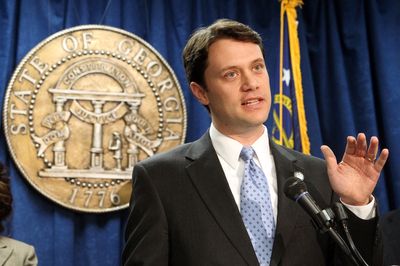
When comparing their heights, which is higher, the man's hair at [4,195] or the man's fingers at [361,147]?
the man's fingers at [361,147]

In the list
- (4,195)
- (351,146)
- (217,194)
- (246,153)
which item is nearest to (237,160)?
(246,153)

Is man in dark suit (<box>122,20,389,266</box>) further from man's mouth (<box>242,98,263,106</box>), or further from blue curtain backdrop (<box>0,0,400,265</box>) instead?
blue curtain backdrop (<box>0,0,400,265</box>)

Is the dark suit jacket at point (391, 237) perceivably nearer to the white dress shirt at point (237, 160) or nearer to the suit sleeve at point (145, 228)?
the white dress shirt at point (237, 160)

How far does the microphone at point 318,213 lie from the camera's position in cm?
150

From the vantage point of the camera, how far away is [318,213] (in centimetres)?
155

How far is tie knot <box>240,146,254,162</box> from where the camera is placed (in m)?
2.00

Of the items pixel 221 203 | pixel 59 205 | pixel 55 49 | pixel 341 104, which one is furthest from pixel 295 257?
pixel 341 104

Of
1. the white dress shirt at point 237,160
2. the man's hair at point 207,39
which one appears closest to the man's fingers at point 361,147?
the white dress shirt at point 237,160

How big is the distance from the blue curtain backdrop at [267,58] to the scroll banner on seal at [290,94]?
0.10 m

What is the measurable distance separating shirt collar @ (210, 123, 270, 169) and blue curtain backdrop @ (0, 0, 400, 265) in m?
1.55

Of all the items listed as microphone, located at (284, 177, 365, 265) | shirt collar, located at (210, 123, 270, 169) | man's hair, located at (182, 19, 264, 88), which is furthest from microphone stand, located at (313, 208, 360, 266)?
man's hair, located at (182, 19, 264, 88)

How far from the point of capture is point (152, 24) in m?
3.69

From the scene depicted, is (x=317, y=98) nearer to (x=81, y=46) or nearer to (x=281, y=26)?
(x=281, y=26)

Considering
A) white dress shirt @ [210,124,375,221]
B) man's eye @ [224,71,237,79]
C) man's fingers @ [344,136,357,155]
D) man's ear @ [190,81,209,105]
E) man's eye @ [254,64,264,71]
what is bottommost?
white dress shirt @ [210,124,375,221]
